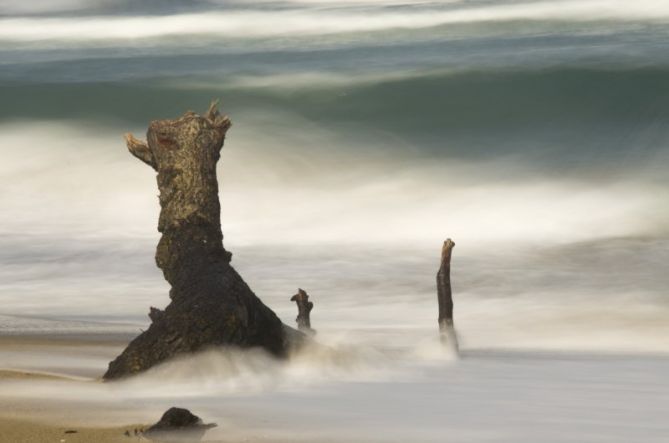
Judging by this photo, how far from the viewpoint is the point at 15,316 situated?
10.9 meters

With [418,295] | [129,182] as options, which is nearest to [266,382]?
[418,295]

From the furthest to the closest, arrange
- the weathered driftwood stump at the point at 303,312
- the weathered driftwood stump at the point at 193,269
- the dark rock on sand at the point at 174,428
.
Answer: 1. the weathered driftwood stump at the point at 303,312
2. the weathered driftwood stump at the point at 193,269
3. the dark rock on sand at the point at 174,428

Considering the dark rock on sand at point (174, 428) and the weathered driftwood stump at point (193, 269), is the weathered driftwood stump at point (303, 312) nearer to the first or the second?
the weathered driftwood stump at point (193, 269)

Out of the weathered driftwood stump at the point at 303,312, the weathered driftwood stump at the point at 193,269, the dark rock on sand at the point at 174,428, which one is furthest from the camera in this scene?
the weathered driftwood stump at the point at 303,312

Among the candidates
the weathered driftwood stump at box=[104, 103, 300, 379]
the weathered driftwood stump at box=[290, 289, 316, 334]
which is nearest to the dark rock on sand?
the weathered driftwood stump at box=[104, 103, 300, 379]

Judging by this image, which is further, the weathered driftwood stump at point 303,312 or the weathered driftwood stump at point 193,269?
the weathered driftwood stump at point 303,312

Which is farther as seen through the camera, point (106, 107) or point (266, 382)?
point (106, 107)

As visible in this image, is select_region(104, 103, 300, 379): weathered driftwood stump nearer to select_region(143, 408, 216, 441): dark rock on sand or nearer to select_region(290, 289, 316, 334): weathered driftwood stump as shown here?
select_region(290, 289, 316, 334): weathered driftwood stump

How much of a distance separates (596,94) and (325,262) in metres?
9.96

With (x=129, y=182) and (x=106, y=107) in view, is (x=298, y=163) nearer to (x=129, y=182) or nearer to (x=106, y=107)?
(x=129, y=182)

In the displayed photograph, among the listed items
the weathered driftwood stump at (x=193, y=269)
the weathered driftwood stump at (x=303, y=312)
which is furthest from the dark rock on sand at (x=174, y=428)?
the weathered driftwood stump at (x=303, y=312)

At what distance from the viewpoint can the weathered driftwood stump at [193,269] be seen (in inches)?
262

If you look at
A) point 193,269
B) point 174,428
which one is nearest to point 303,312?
point 193,269

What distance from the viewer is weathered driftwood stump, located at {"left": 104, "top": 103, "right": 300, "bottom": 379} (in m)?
6.65
